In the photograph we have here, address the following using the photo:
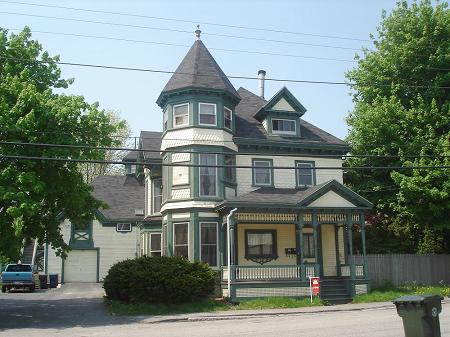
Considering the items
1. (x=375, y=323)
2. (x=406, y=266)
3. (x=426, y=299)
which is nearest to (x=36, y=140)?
(x=375, y=323)

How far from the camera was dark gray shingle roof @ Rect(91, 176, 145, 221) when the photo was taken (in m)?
39.2

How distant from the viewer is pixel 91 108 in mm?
21312

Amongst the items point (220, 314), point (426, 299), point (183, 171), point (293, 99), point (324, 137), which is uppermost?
point (293, 99)

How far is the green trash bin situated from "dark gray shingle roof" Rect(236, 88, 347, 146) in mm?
19905

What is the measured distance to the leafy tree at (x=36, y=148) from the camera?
19.3 metres

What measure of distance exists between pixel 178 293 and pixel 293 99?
43.5ft

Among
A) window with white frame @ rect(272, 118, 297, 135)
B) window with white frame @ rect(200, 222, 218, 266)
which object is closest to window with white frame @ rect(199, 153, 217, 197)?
window with white frame @ rect(200, 222, 218, 266)

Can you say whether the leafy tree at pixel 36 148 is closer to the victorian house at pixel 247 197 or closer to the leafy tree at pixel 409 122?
the victorian house at pixel 247 197

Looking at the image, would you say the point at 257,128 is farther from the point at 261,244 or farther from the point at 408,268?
the point at 408,268

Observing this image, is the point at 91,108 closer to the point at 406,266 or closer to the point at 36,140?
the point at 36,140

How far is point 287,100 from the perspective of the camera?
30.6 metres

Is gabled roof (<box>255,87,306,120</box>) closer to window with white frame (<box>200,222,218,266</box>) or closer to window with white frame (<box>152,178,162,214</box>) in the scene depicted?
window with white frame (<box>152,178,162,214</box>)

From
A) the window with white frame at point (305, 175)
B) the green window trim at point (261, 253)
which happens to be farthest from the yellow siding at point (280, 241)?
the window with white frame at point (305, 175)

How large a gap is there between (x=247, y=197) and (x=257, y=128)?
5227 mm
